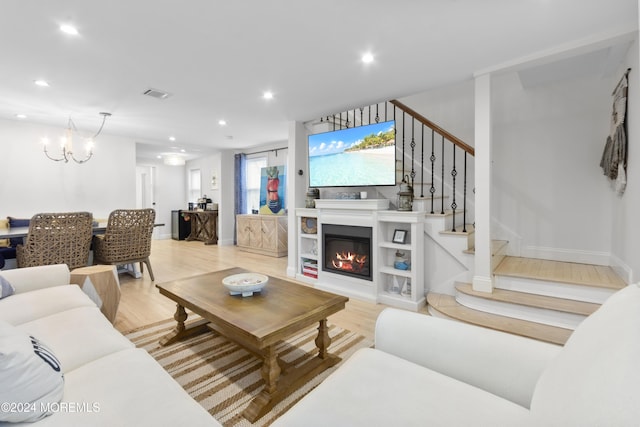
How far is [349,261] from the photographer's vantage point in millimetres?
3650

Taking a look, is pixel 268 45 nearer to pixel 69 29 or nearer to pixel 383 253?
pixel 69 29

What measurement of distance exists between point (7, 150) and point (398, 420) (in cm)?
628

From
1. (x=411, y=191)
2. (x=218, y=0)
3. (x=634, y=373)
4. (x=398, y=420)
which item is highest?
(x=218, y=0)

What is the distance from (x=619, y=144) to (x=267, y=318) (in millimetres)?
3238

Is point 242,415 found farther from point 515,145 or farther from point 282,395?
point 515,145

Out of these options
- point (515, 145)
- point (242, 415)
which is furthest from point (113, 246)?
point (515, 145)

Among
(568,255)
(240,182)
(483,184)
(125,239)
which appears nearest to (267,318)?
(483,184)

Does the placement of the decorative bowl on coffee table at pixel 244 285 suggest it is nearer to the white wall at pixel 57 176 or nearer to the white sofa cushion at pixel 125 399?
the white sofa cushion at pixel 125 399

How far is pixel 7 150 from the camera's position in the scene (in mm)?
4496

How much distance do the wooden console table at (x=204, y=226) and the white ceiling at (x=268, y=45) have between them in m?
4.29

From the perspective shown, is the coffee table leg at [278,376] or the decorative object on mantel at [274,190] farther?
the decorative object on mantel at [274,190]

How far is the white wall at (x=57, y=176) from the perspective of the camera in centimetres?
453

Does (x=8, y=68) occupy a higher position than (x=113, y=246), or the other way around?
(x=8, y=68)

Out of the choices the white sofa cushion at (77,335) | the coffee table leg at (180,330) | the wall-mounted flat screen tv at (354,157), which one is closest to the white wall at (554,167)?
the wall-mounted flat screen tv at (354,157)
